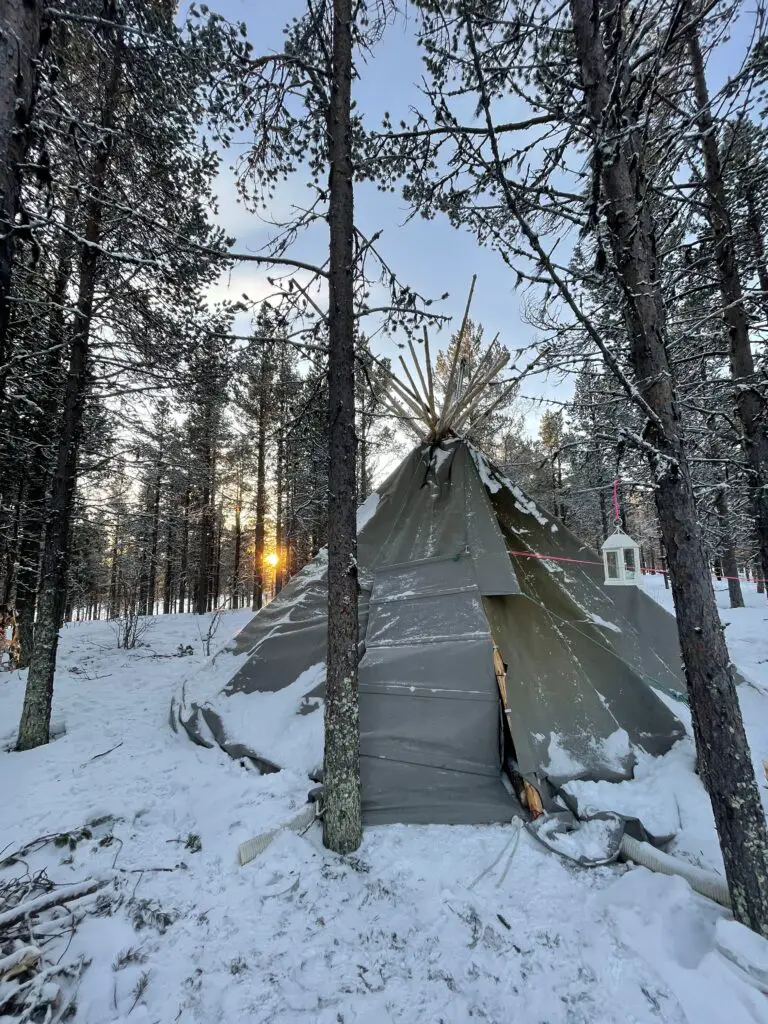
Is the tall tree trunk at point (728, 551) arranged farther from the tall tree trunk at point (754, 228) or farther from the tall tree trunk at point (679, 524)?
the tall tree trunk at point (679, 524)

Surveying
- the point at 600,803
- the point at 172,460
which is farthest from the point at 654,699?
the point at 172,460

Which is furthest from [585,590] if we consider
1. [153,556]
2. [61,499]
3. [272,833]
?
[153,556]

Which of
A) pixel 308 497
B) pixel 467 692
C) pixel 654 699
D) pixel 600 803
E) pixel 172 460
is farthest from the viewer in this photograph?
pixel 308 497

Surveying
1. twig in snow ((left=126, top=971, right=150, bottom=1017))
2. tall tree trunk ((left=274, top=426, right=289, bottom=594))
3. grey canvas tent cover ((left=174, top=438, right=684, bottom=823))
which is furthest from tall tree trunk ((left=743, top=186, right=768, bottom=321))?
tall tree trunk ((left=274, top=426, right=289, bottom=594))

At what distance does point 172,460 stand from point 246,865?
6.63 meters

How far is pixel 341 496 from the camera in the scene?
3418 millimetres

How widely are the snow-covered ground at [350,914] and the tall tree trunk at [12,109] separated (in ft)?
11.2

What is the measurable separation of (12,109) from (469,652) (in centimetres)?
474

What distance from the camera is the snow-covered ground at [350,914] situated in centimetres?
201

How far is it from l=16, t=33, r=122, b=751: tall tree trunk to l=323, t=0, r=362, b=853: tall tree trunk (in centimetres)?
303

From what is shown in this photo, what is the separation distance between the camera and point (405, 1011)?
6.54 ft

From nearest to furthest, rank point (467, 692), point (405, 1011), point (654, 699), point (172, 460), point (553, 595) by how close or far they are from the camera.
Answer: point (405, 1011) < point (467, 692) < point (654, 699) < point (553, 595) < point (172, 460)

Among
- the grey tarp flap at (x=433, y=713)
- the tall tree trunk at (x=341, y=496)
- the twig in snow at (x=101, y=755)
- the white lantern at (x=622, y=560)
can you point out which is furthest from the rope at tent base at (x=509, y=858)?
the twig in snow at (x=101, y=755)

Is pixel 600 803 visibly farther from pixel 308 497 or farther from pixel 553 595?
pixel 308 497
